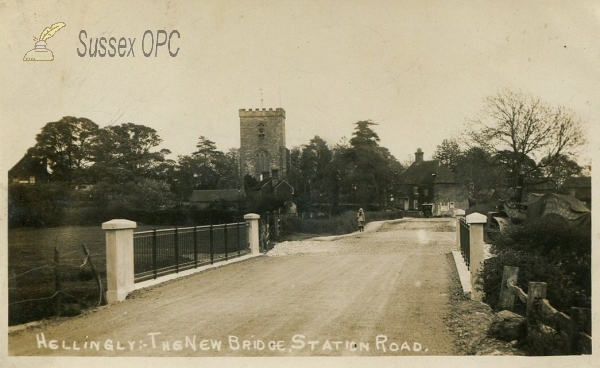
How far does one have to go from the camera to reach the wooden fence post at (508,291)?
21.9 ft

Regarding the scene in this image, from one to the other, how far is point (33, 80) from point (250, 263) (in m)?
8.61

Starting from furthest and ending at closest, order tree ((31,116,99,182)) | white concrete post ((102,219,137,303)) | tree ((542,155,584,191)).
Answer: tree ((542,155,584,191))
tree ((31,116,99,182))
white concrete post ((102,219,137,303))

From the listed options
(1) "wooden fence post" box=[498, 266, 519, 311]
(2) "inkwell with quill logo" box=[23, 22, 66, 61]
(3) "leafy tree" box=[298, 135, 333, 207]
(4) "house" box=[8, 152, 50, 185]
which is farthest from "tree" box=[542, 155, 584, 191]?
(3) "leafy tree" box=[298, 135, 333, 207]

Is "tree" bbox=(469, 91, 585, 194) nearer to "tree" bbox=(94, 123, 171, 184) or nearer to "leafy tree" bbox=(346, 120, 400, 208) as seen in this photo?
"tree" bbox=(94, 123, 171, 184)

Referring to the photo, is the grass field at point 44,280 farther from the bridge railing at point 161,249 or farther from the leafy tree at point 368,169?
the leafy tree at point 368,169

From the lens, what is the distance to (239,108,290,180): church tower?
4662 centimetres

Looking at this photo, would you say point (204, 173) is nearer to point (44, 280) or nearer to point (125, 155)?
point (125, 155)

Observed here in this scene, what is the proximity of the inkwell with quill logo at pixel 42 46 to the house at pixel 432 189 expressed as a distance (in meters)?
55.6

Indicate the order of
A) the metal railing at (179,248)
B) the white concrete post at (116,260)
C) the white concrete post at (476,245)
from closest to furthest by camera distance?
the white concrete post at (116,260), the white concrete post at (476,245), the metal railing at (179,248)

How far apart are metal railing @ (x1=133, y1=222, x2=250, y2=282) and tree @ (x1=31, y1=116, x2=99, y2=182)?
2393mm

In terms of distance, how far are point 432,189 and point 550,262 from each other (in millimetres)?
54337

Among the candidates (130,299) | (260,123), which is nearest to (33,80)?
(130,299)

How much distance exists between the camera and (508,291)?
A: 676cm

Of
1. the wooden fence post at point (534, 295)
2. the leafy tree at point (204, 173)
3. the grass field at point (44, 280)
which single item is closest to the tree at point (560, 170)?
the wooden fence post at point (534, 295)
